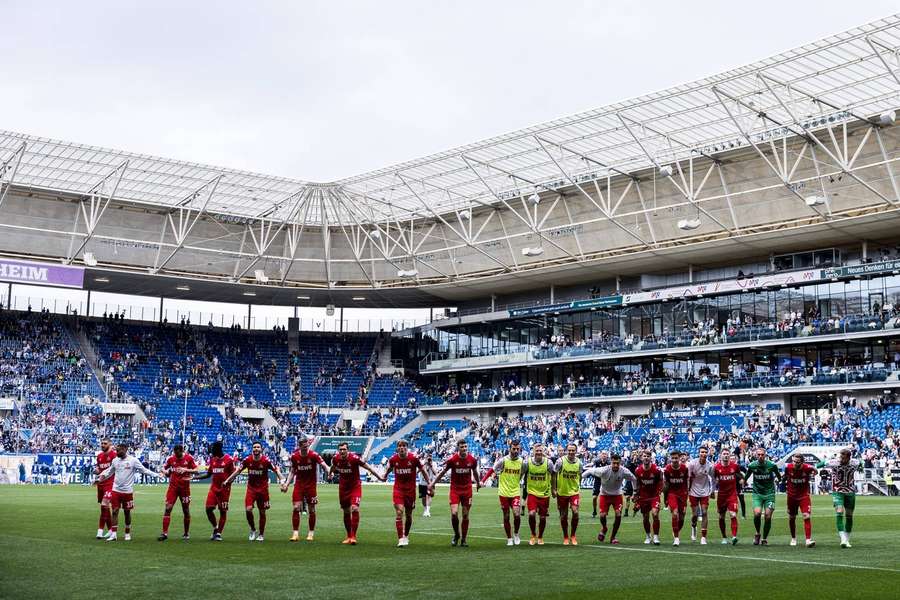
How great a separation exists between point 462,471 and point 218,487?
15.8 ft

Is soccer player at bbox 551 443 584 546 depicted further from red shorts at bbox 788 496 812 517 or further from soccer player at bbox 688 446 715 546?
red shorts at bbox 788 496 812 517

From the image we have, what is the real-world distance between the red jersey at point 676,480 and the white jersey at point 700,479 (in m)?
0.35

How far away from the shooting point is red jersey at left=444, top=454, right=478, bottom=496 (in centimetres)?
1776

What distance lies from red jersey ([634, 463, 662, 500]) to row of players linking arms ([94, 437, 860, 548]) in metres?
0.02

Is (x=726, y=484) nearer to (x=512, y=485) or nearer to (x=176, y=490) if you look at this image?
(x=512, y=485)

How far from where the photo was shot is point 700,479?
19.2m

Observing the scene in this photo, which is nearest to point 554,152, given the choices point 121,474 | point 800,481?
point 800,481

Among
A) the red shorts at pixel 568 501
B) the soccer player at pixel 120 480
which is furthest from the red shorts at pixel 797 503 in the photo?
the soccer player at pixel 120 480

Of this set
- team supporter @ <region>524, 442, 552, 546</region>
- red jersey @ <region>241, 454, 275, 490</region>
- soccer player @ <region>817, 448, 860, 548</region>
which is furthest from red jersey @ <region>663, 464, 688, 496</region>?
red jersey @ <region>241, 454, 275, 490</region>

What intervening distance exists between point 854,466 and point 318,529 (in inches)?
447

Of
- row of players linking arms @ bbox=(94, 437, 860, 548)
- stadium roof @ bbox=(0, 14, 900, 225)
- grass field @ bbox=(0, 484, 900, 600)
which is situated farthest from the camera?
stadium roof @ bbox=(0, 14, 900, 225)

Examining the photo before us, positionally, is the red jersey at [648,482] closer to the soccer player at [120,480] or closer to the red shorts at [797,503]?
the red shorts at [797,503]

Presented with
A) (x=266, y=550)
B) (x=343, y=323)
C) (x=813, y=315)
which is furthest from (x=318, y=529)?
(x=343, y=323)

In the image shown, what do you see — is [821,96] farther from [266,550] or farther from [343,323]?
[343,323]
